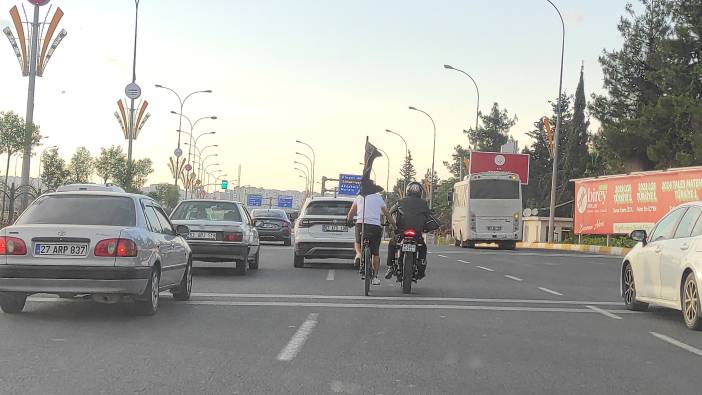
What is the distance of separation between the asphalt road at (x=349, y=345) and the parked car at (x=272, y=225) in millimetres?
18921

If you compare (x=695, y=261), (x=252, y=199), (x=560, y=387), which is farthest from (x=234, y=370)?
(x=252, y=199)

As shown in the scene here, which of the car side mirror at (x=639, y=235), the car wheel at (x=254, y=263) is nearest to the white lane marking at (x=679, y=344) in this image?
the car side mirror at (x=639, y=235)

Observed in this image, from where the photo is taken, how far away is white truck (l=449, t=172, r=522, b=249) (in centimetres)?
3478

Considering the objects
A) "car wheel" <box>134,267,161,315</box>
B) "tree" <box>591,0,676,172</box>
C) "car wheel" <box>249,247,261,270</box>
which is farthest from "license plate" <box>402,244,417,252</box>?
"tree" <box>591,0,676,172</box>

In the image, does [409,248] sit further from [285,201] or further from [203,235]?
[285,201]

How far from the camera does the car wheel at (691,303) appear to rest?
29.8 feet

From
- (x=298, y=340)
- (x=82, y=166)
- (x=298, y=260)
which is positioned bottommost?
(x=298, y=340)

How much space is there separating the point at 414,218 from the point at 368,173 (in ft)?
5.72

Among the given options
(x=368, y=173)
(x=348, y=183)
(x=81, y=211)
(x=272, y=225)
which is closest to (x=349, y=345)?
(x=81, y=211)

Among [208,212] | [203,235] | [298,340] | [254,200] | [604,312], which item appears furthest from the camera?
[254,200]

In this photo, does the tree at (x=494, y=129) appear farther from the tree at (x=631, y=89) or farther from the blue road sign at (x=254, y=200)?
the tree at (x=631, y=89)

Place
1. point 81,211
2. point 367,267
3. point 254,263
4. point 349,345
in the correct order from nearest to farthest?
point 349,345 < point 81,211 < point 367,267 < point 254,263

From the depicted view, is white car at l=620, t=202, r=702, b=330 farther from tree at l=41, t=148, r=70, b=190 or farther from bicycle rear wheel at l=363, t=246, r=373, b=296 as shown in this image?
tree at l=41, t=148, r=70, b=190

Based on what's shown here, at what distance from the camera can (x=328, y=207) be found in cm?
1889
